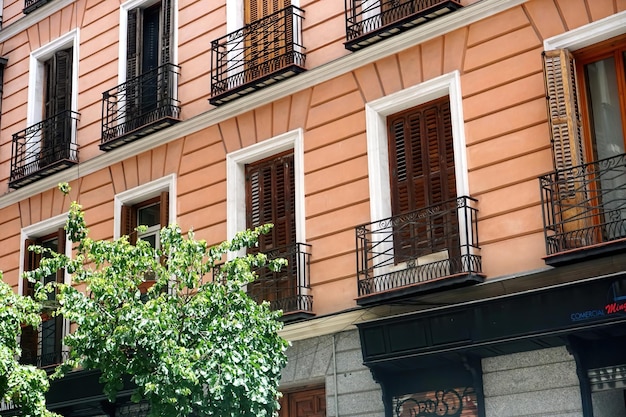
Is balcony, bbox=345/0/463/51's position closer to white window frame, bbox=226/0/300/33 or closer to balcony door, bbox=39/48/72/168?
white window frame, bbox=226/0/300/33

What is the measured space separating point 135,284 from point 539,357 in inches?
214

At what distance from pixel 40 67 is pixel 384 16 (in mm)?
9877

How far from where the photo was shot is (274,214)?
60.8 ft

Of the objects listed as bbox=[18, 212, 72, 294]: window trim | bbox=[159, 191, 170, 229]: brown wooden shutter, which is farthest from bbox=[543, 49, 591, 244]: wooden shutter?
bbox=[18, 212, 72, 294]: window trim

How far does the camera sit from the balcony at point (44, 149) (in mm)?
22406

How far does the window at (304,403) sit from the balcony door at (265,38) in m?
5.46

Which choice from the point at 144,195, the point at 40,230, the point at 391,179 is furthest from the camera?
the point at 40,230

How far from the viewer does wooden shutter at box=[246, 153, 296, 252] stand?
60.2 feet

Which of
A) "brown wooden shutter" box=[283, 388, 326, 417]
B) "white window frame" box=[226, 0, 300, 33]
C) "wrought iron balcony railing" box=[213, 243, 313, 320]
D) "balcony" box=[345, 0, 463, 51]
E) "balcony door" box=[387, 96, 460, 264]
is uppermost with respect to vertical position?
"white window frame" box=[226, 0, 300, 33]

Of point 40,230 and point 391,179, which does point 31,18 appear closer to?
point 40,230

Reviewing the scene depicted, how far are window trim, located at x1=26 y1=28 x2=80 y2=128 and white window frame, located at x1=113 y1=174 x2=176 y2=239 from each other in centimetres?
318

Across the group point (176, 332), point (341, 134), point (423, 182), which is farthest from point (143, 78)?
point (176, 332)

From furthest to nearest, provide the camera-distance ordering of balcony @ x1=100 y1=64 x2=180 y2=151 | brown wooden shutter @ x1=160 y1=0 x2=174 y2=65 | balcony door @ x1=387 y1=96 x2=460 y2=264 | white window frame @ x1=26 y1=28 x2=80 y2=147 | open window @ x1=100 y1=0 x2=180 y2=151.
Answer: white window frame @ x1=26 y1=28 x2=80 y2=147
brown wooden shutter @ x1=160 y1=0 x2=174 y2=65
open window @ x1=100 y1=0 x2=180 y2=151
balcony @ x1=100 y1=64 x2=180 y2=151
balcony door @ x1=387 y1=96 x2=460 y2=264

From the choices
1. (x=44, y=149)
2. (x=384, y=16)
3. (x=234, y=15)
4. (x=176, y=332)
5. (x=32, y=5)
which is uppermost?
(x=32, y=5)
